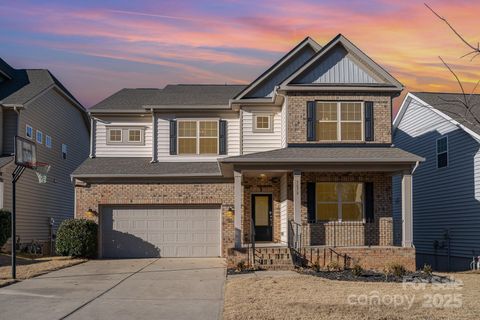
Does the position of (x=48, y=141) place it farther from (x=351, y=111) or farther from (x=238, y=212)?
(x=351, y=111)

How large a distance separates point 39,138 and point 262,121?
10.4 metres

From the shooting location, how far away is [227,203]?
2441 cm

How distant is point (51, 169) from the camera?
98.5 ft

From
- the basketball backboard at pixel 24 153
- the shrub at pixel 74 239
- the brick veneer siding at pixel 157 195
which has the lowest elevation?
the shrub at pixel 74 239

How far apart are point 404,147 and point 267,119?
8.40 meters

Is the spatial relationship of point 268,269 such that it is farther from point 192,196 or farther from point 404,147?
point 404,147

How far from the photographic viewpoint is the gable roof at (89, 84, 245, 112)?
83.5 ft

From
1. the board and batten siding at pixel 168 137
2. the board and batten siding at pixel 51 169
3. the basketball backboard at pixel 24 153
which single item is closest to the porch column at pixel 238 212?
the board and batten siding at pixel 168 137

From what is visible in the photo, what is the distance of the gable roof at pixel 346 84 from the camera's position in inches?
866

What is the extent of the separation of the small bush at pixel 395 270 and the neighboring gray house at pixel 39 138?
48.0 ft

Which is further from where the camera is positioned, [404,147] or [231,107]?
[404,147]

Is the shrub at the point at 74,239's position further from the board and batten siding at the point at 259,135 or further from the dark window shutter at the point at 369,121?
the dark window shutter at the point at 369,121

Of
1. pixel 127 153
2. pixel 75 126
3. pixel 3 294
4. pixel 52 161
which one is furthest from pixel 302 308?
pixel 75 126

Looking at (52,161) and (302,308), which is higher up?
(52,161)
